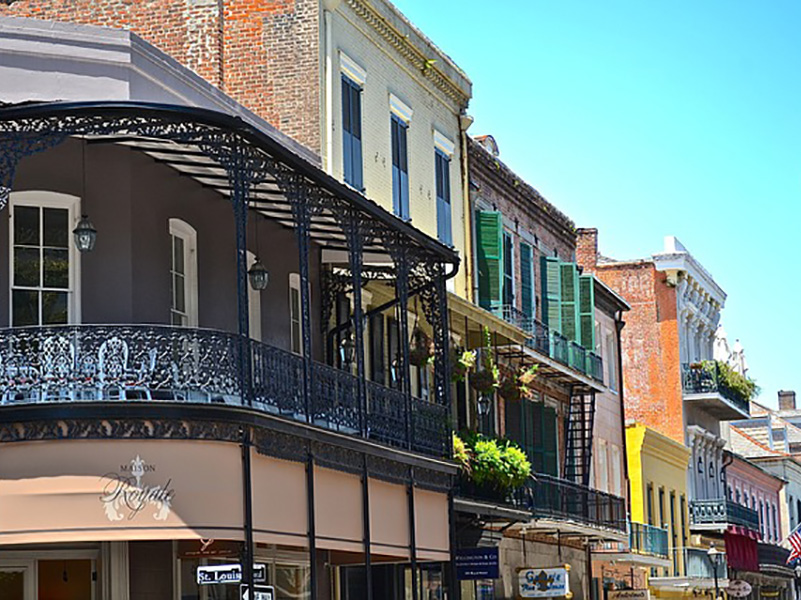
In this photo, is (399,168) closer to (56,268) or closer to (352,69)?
(352,69)

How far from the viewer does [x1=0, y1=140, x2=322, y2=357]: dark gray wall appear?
19.1 m

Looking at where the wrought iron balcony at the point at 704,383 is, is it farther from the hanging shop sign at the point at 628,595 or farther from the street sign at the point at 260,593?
the street sign at the point at 260,593

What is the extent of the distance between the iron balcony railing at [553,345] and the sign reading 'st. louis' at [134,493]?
15.4 m

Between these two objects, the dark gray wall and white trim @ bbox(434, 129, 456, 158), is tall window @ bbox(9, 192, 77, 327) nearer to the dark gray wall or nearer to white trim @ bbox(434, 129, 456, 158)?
the dark gray wall

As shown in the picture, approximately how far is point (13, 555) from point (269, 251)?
19.4ft

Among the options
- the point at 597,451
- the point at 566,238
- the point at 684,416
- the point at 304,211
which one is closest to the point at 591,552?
the point at 597,451

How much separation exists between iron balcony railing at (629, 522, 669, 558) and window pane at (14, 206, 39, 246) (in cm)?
2207

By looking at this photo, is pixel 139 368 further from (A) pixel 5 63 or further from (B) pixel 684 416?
(B) pixel 684 416

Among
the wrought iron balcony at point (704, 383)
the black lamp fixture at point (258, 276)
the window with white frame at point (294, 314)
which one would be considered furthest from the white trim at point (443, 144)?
the wrought iron balcony at point (704, 383)

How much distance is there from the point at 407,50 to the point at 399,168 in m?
2.08

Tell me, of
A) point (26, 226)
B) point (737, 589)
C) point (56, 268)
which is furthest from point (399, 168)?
point (737, 589)

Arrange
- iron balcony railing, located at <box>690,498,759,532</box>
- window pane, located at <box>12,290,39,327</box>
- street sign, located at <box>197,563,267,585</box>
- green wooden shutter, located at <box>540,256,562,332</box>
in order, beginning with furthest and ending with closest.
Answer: iron balcony railing, located at <box>690,498,759,532</box>, green wooden shutter, located at <box>540,256,562,332</box>, window pane, located at <box>12,290,39,327</box>, street sign, located at <box>197,563,267,585</box>

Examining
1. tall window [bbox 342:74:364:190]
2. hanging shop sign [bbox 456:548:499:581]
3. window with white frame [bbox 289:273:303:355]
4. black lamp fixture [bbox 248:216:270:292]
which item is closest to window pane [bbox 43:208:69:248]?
black lamp fixture [bbox 248:216:270:292]

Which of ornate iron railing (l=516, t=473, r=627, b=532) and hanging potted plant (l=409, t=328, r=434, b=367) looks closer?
hanging potted plant (l=409, t=328, r=434, b=367)
